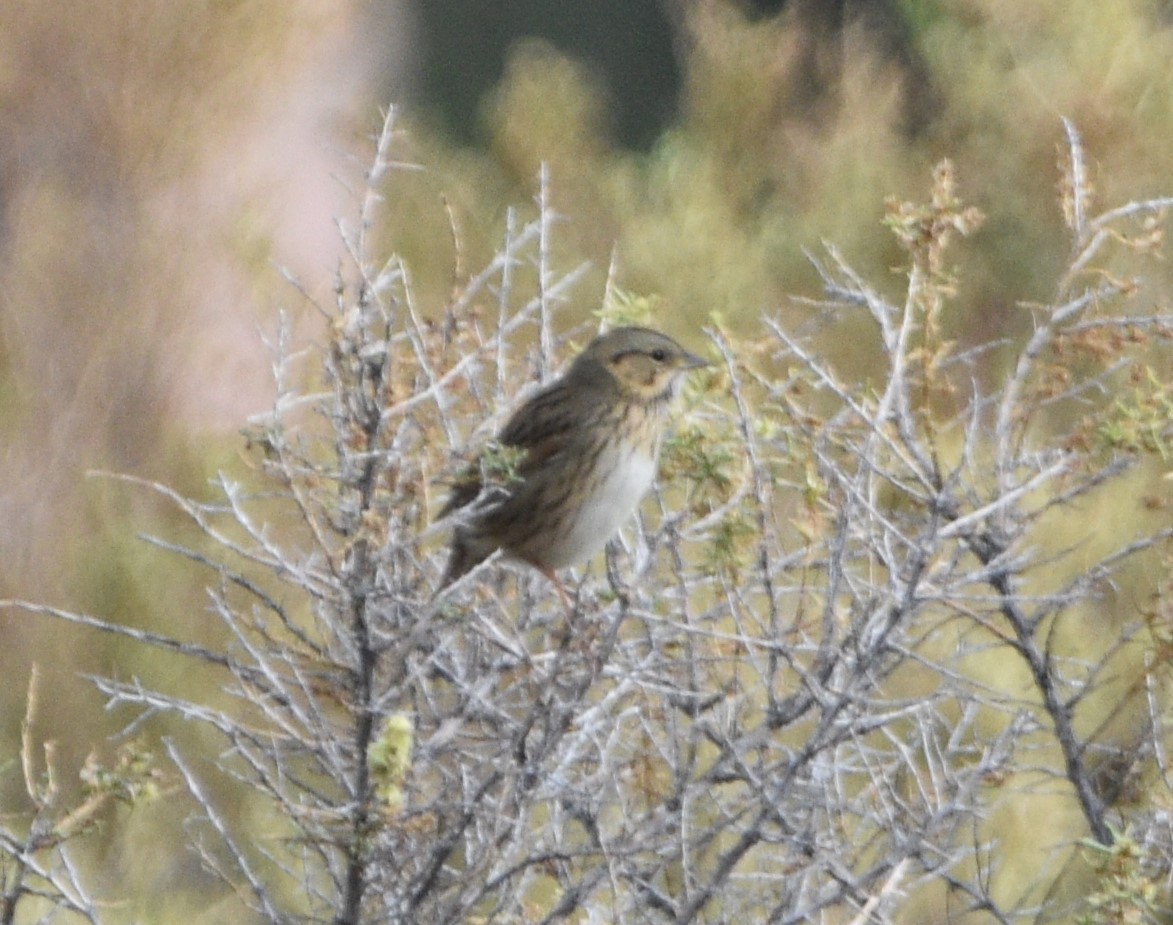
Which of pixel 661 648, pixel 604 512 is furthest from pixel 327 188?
pixel 661 648

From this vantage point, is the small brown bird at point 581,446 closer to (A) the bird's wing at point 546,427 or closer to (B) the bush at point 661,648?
(A) the bird's wing at point 546,427

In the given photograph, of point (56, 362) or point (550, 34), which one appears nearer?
point (56, 362)

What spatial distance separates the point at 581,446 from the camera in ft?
11.0

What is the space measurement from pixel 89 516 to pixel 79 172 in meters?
1.59

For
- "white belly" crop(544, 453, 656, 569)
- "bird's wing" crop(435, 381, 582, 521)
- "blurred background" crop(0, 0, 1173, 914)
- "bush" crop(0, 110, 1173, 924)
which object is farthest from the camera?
"blurred background" crop(0, 0, 1173, 914)

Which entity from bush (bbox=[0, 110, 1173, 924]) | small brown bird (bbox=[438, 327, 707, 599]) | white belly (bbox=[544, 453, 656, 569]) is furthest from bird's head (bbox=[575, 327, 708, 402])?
bush (bbox=[0, 110, 1173, 924])

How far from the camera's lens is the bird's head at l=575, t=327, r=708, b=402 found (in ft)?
11.0

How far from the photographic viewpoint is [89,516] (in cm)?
677

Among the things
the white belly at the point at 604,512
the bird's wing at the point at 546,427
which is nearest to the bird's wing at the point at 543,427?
the bird's wing at the point at 546,427

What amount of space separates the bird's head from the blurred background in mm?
1698

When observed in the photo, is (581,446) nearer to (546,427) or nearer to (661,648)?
(546,427)

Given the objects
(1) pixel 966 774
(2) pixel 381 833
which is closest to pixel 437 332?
(2) pixel 381 833

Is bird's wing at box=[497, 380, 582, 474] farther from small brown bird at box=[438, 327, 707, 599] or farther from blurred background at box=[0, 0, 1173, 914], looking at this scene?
blurred background at box=[0, 0, 1173, 914]

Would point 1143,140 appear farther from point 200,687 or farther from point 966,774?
point 966,774
